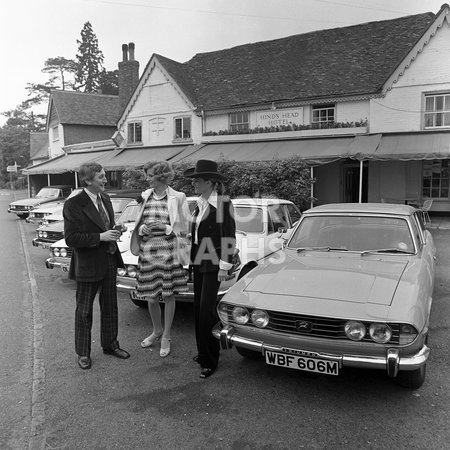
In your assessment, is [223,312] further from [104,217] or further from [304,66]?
[304,66]

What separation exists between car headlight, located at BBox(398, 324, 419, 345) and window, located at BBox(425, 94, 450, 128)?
1516cm

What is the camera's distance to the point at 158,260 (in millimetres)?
4172

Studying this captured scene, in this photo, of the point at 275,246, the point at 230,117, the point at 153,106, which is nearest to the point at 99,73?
the point at 153,106

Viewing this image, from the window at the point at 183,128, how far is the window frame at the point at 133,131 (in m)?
2.75

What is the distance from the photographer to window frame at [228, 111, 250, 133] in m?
20.0

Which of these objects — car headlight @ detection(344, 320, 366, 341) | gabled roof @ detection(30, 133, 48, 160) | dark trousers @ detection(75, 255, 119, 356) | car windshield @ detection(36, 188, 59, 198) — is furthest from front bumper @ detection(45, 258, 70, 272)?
gabled roof @ detection(30, 133, 48, 160)

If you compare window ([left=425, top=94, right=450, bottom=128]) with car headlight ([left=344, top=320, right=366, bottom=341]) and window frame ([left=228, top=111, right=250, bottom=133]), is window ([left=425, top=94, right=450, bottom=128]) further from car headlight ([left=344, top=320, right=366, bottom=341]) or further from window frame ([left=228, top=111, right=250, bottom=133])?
car headlight ([left=344, top=320, right=366, bottom=341])

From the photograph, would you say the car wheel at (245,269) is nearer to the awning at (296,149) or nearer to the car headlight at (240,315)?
the car headlight at (240,315)

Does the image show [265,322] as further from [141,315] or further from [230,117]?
[230,117]

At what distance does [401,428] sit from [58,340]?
3703 millimetres

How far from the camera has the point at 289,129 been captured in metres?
18.3

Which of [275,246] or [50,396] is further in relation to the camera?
[275,246]

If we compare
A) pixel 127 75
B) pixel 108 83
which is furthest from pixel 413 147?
pixel 108 83

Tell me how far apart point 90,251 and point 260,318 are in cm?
176
